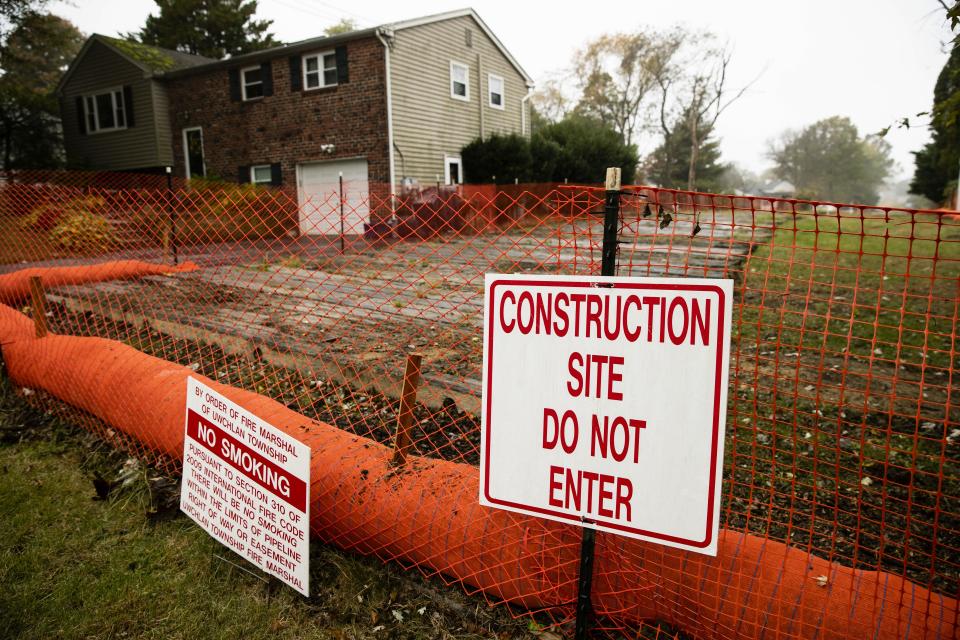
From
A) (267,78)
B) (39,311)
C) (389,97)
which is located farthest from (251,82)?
(39,311)

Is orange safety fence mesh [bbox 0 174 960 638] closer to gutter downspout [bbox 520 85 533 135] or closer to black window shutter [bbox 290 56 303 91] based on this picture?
black window shutter [bbox 290 56 303 91]

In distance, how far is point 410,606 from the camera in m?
2.28

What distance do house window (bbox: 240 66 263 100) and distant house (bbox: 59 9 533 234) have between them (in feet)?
0.11

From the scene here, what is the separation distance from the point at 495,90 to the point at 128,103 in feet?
45.1

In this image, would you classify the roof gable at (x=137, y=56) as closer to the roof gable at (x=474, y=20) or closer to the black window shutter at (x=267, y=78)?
the black window shutter at (x=267, y=78)

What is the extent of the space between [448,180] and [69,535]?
17.2 m

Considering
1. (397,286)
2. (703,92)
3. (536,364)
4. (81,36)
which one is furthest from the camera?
(81,36)

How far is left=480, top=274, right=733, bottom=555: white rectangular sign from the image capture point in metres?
1.48

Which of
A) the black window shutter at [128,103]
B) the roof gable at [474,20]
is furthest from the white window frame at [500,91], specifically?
the black window shutter at [128,103]

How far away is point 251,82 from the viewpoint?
59.5ft

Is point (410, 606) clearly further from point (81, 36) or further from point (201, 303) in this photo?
point (81, 36)

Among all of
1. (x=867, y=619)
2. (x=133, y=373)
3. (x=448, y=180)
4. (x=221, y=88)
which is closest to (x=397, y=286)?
(x=133, y=373)

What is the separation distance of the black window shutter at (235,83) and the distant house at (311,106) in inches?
1.3

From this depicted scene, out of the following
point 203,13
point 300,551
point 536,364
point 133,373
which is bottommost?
point 300,551
